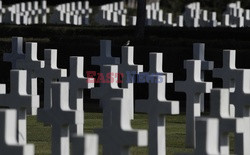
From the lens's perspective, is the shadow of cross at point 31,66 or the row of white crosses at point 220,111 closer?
the row of white crosses at point 220,111

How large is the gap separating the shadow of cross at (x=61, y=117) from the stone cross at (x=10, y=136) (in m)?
1.48

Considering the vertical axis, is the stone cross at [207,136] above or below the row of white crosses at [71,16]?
below

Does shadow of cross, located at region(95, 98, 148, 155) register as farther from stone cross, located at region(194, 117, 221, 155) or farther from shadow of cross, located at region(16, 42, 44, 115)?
shadow of cross, located at region(16, 42, 44, 115)

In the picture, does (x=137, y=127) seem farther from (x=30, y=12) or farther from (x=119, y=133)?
(x=30, y=12)

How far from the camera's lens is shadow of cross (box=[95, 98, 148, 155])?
8.90 meters

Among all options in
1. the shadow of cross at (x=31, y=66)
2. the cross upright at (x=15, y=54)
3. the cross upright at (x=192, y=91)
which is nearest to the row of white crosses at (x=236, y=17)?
the cross upright at (x=15, y=54)

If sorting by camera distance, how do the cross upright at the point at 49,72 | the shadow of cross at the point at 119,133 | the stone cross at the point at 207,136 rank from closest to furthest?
1. the stone cross at the point at 207,136
2. the shadow of cross at the point at 119,133
3. the cross upright at the point at 49,72

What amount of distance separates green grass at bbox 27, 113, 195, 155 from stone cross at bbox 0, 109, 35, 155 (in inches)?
143

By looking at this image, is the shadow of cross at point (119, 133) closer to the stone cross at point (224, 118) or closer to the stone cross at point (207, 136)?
the stone cross at point (207, 136)

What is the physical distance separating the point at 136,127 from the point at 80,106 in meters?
2.39

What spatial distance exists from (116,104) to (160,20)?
1070 inches

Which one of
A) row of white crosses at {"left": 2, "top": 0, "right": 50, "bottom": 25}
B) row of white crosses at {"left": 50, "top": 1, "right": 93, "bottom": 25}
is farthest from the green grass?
row of white crosses at {"left": 2, "top": 0, "right": 50, "bottom": 25}

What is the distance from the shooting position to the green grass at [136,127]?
12844 millimetres

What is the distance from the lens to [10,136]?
8586mm
